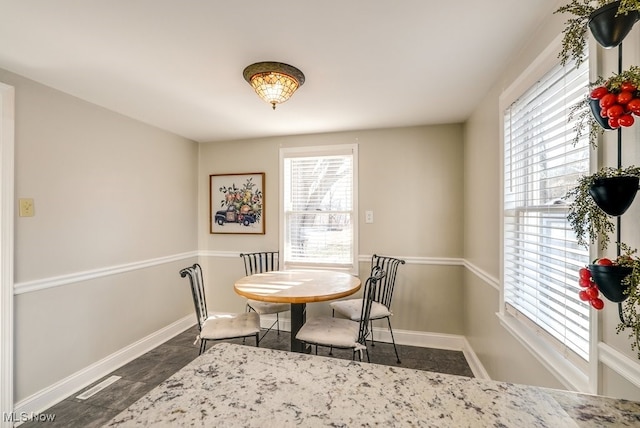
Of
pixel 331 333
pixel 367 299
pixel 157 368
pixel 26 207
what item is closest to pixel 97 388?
pixel 157 368

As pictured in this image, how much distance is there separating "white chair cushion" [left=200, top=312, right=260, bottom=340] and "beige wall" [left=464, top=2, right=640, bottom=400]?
5.91 ft

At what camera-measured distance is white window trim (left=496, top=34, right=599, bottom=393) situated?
104 cm

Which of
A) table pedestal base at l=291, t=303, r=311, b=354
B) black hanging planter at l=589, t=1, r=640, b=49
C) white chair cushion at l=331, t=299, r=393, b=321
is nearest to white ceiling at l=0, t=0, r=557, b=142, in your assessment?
black hanging planter at l=589, t=1, r=640, b=49

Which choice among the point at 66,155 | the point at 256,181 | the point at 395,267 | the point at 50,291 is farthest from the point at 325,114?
the point at 50,291

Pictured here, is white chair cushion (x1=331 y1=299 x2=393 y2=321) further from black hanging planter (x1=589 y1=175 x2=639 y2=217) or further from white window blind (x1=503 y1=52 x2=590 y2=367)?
black hanging planter (x1=589 y1=175 x2=639 y2=217)

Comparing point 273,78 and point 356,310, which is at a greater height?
point 273,78

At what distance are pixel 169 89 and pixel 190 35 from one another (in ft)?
2.68

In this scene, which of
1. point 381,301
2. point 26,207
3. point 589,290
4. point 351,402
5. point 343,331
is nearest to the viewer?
point 351,402

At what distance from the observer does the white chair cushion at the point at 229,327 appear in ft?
7.50

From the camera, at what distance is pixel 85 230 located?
2.44 meters

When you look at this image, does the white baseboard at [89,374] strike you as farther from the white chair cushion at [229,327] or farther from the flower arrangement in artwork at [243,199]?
the flower arrangement in artwork at [243,199]

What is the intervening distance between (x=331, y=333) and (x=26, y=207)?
91.6 inches

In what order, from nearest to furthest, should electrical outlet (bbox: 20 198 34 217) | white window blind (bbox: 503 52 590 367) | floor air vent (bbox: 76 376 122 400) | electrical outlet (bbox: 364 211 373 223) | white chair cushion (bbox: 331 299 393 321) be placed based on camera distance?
white window blind (bbox: 503 52 590 367)
electrical outlet (bbox: 20 198 34 217)
floor air vent (bbox: 76 376 122 400)
white chair cushion (bbox: 331 299 393 321)
electrical outlet (bbox: 364 211 373 223)

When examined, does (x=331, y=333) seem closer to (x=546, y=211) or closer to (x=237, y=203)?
(x=546, y=211)
